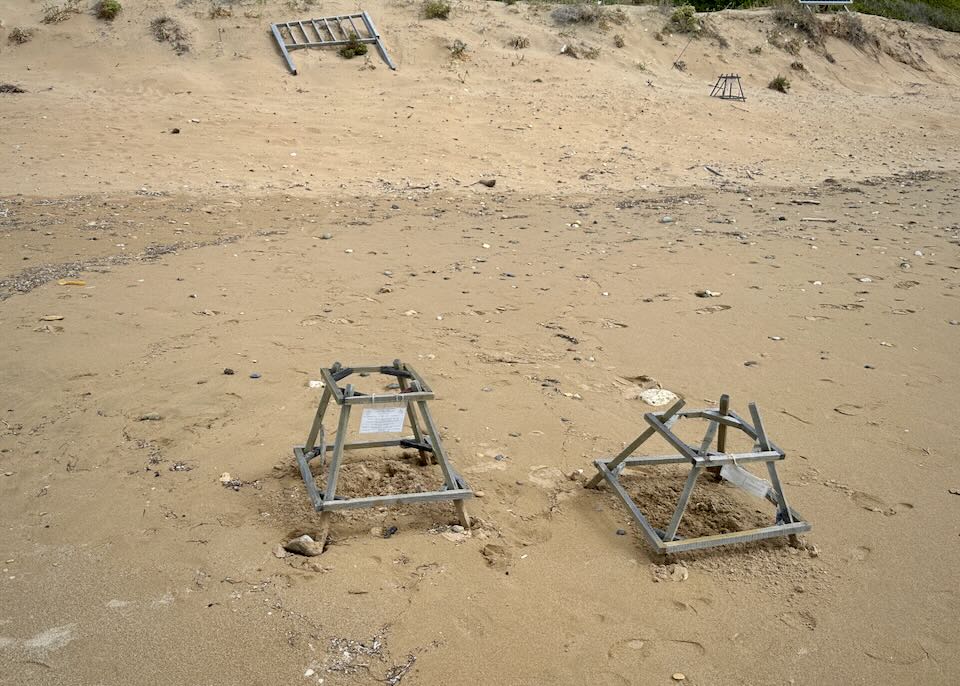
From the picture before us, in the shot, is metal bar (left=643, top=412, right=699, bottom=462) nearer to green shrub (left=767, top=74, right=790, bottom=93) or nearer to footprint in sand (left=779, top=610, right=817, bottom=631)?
footprint in sand (left=779, top=610, right=817, bottom=631)

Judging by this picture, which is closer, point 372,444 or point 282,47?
point 372,444

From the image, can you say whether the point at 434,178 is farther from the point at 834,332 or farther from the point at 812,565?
the point at 812,565

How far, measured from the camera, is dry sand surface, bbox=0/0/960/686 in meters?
2.53

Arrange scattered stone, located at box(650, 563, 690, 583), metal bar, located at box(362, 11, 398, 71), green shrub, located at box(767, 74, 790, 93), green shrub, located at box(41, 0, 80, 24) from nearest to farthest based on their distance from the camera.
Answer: scattered stone, located at box(650, 563, 690, 583) < green shrub, located at box(41, 0, 80, 24) < metal bar, located at box(362, 11, 398, 71) < green shrub, located at box(767, 74, 790, 93)

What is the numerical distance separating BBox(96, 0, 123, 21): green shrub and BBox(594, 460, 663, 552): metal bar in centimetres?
1176

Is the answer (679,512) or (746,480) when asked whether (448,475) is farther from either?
(746,480)

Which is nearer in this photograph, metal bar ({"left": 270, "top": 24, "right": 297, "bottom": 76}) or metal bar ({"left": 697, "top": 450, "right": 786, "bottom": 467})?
metal bar ({"left": 697, "top": 450, "right": 786, "bottom": 467})

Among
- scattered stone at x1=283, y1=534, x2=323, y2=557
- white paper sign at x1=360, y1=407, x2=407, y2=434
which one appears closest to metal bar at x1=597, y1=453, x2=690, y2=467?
white paper sign at x1=360, y1=407, x2=407, y2=434

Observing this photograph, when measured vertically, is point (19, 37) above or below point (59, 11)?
Result: below

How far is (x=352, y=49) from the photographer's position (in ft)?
40.1

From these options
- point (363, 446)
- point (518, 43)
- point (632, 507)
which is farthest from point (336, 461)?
point (518, 43)

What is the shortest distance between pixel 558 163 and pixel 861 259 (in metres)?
4.22

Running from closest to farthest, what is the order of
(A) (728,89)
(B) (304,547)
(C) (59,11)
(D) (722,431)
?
(B) (304,547), (D) (722,431), (C) (59,11), (A) (728,89)

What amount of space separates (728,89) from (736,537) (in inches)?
514
